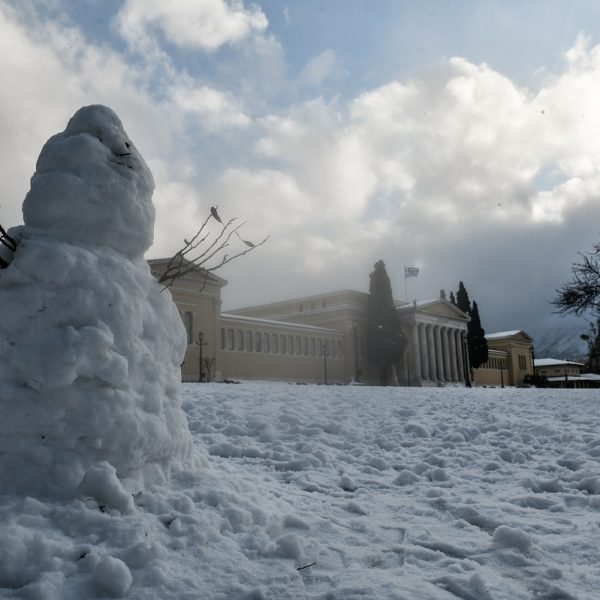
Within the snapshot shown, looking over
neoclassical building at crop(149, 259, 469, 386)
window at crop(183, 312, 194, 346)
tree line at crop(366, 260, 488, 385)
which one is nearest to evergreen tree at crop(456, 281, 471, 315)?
neoclassical building at crop(149, 259, 469, 386)

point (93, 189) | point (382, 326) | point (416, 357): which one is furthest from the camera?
point (416, 357)

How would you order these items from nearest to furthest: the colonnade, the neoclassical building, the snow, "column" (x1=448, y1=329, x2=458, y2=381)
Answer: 1. the snow
2. the neoclassical building
3. the colonnade
4. "column" (x1=448, y1=329, x2=458, y2=381)

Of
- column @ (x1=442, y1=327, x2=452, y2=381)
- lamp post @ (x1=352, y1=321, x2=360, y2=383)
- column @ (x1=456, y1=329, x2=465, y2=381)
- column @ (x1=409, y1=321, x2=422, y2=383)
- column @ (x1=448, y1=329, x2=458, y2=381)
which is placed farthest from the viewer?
column @ (x1=456, y1=329, x2=465, y2=381)

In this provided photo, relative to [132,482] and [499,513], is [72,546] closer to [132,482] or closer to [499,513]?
[132,482]

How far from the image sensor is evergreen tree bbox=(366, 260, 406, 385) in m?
48.0

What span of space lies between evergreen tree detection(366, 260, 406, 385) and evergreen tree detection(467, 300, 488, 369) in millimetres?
18844

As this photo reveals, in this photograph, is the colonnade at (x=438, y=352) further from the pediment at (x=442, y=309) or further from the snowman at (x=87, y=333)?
the snowman at (x=87, y=333)

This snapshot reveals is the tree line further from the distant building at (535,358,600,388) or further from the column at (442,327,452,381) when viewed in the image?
the distant building at (535,358,600,388)

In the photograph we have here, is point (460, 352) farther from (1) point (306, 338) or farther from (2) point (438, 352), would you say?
(1) point (306, 338)

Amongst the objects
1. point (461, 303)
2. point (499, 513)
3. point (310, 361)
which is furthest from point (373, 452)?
point (461, 303)

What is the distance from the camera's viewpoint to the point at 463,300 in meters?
66.6

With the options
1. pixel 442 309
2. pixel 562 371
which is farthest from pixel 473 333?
pixel 562 371

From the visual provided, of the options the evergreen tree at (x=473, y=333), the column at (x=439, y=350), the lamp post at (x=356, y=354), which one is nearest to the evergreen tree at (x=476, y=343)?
the evergreen tree at (x=473, y=333)

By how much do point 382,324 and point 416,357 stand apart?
10.6 m
